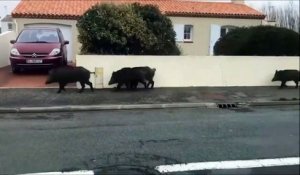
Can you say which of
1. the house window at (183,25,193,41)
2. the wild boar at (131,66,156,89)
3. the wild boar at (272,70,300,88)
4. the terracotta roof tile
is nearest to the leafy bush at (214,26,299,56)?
the wild boar at (272,70,300,88)

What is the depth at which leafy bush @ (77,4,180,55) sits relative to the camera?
13.6 m

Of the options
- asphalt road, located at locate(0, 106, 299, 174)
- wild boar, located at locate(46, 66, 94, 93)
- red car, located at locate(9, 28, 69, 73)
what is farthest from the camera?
red car, located at locate(9, 28, 69, 73)

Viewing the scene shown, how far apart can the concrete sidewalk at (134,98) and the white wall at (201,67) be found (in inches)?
17.9

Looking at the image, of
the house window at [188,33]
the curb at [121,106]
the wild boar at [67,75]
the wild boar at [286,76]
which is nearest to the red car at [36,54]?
the wild boar at [67,75]

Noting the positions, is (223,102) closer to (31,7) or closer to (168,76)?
(168,76)

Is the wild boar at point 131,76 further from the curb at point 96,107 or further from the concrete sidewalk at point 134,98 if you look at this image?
the curb at point 96,107

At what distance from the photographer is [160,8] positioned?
20.8 m

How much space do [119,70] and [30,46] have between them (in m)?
3.19

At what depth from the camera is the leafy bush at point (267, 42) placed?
50.5ft

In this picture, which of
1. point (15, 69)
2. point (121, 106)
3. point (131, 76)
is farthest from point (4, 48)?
point (121, 106)

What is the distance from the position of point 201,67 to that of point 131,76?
2557mm

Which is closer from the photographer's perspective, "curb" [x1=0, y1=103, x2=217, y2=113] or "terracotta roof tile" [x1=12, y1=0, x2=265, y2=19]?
"curb" [x1=0, y1=103, x2=217, y2=113]

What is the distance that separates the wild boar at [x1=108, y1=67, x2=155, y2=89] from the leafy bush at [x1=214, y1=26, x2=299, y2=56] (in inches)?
154

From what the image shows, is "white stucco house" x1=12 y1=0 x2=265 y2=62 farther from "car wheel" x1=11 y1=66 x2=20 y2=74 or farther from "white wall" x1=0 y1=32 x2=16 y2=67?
"car wheel" x1=11 y1=66 x2=20 y2=74
